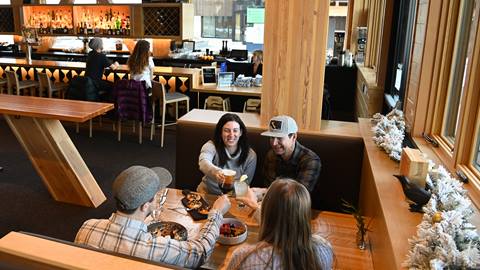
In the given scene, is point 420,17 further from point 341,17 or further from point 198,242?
point 341,17

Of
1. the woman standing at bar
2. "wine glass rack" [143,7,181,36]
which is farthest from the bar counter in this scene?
"wine glass rack" [143,7,181,36]

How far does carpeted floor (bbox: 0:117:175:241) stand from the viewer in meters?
3.71

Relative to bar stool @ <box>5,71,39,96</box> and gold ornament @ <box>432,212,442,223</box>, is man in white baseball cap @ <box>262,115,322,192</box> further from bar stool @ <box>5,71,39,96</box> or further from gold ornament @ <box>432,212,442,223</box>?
bar stool @ <box>5,71,39,96</box>

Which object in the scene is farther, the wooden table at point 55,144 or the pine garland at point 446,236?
the wooden table at point 55,144

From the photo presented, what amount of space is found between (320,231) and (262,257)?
74 centimetres

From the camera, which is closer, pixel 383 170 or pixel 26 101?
pixel 383 170

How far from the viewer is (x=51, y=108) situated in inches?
150

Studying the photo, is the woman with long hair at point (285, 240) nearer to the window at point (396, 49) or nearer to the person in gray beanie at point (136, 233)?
the person in gray beanie at point (136, 233)

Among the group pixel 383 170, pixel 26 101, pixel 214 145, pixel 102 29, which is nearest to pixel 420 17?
pixel 383 170

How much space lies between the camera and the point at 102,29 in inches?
368

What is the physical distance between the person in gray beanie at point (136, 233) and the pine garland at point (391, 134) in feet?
4.15

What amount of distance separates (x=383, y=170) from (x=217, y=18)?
9.22 metres

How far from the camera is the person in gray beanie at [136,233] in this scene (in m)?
1.71

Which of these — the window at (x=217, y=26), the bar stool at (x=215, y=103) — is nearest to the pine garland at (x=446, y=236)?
the bar stool at (x=215, y=103)
